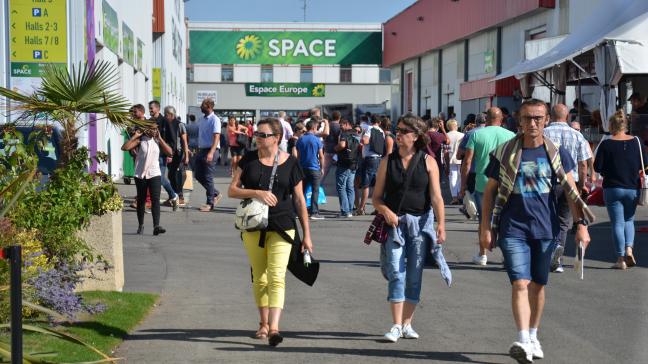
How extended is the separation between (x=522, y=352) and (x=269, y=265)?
1.97 m

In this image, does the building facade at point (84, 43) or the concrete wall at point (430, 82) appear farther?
the concrete wall at point (430, 82)

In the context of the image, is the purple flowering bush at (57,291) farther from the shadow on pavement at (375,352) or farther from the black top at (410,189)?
the black top at (410,189)

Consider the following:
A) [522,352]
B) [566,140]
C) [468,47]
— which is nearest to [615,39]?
[566,140]

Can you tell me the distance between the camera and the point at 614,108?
685 inches

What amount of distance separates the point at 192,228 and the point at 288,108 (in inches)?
2296

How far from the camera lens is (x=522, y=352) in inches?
258

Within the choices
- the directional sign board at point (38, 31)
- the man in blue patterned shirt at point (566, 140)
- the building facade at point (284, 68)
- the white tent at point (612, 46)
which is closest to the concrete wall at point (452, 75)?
the building facade at point (284, 68)

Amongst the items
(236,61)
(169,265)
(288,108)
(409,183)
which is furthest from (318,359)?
(288,108)

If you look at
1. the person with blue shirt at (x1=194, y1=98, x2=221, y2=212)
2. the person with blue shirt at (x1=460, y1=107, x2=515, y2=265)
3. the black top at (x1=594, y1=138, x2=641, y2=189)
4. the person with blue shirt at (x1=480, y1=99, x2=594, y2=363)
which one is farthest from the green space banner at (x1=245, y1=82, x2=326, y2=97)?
the person with blue shirt at (x1=480, y1=99, x2=594, y2=363)

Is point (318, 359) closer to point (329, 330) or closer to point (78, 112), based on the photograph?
point (329, 330)

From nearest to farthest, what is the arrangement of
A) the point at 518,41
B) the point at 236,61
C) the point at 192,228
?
Answer: the point at 192,228 → the point at 518,41 → the point at 236,61

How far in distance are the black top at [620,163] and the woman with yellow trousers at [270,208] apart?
4922 mm

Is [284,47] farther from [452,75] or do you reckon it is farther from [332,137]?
[332,137]

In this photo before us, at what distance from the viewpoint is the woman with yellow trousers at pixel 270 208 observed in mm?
7480
